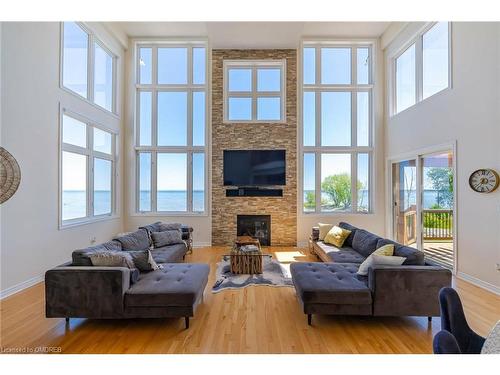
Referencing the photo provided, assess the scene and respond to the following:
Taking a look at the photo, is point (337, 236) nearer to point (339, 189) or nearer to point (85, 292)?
point (339, 189)

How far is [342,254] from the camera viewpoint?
4.16m

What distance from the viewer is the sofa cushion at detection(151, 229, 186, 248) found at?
15.5 feet

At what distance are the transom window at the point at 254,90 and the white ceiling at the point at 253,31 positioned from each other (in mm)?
491

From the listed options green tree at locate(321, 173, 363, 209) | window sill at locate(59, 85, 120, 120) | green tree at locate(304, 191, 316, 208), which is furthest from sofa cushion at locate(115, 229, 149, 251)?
green tree at locate(321, 173, 363, 209)

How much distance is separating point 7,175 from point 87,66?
10.2ft

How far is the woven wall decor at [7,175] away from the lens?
3.35 meters

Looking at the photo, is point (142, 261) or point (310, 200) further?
point (310, 200)

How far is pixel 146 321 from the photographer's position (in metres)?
2.69

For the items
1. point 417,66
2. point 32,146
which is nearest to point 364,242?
point 417,66

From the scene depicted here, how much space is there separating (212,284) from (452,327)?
9.70 feet
